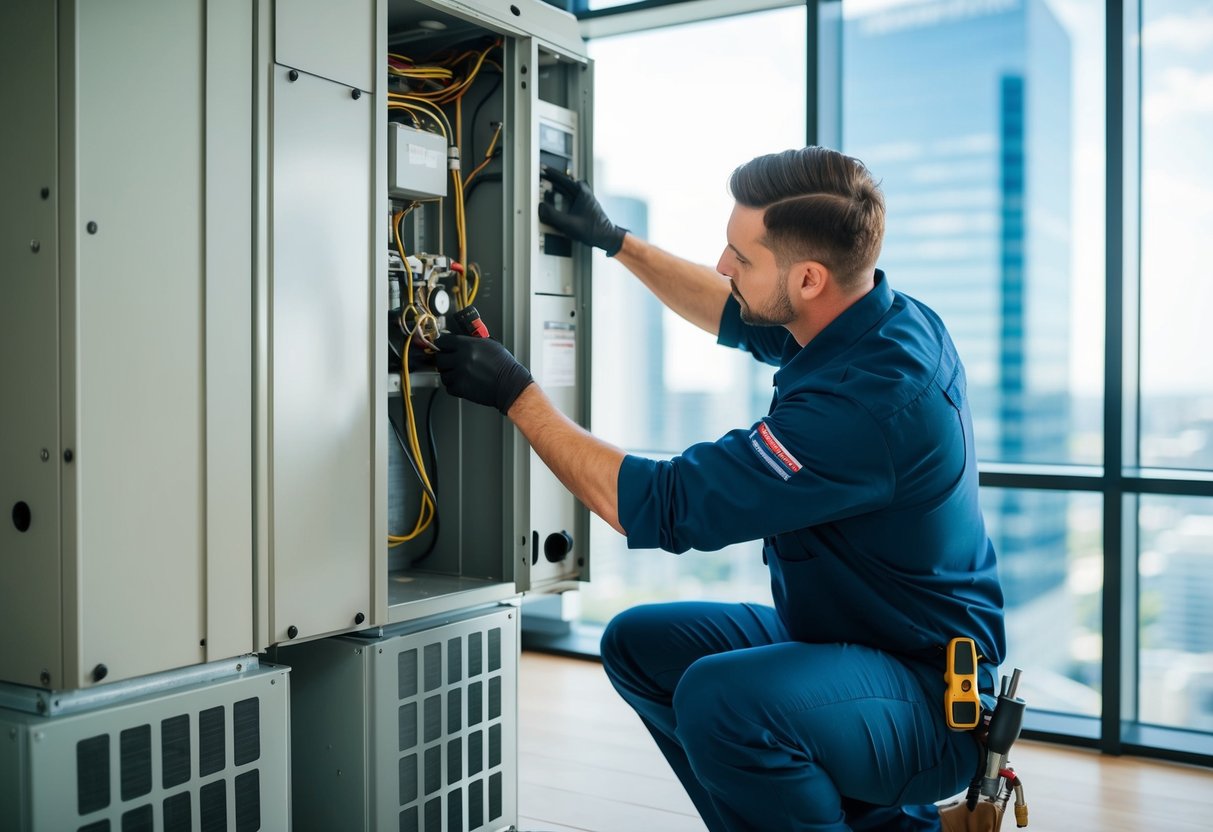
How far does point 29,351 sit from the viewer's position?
4.66ft

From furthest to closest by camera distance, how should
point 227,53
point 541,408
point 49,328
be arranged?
point 541,408 → point 227,53 → point 49,328

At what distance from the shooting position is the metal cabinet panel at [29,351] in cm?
139

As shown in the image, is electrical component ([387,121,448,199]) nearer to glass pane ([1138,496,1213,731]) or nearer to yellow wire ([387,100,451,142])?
yellow wire ([387,100,451,142])

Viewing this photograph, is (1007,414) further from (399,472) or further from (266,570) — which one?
(266,570)

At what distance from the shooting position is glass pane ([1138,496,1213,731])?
2725mm

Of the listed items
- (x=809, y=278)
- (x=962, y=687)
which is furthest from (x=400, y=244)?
(x=962, y=687)

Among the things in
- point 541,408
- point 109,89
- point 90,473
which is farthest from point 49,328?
point 541,408

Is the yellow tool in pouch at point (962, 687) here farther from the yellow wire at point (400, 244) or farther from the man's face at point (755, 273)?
the yellow wire at point (400, 244)

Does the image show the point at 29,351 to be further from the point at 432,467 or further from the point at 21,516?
the point at 432,467

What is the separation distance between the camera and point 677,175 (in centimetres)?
347

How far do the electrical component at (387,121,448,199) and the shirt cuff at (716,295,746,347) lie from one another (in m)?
0.65

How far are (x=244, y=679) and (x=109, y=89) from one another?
855mm

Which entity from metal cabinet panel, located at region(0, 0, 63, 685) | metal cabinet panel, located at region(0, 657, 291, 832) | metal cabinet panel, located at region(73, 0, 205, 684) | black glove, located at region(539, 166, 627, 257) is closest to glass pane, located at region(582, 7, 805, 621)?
black glove, located at region(539, 166, 627, 257)

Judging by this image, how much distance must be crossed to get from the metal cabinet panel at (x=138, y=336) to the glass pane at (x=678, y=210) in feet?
6.29
